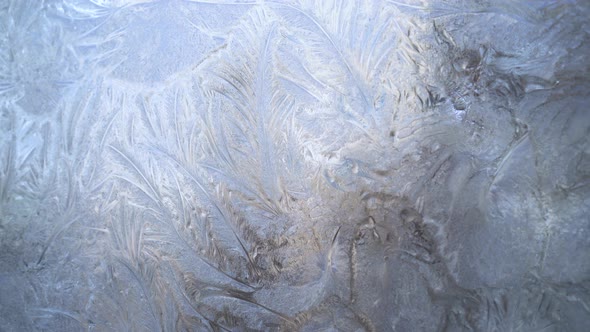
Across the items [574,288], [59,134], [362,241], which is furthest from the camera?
[59,134]

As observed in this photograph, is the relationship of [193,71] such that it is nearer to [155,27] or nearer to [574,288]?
[155,27]

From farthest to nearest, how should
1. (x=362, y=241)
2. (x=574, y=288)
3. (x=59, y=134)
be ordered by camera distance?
(x=59, y=134)
(x=362, y=241)
(x=574, y=288)

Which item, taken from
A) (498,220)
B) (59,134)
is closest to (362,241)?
(498,220)

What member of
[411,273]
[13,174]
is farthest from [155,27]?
[411,273]

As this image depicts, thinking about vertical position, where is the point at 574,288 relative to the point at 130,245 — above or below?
below

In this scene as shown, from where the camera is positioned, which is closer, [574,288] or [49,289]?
[574,288]

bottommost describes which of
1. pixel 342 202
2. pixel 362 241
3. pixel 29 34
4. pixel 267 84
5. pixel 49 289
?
pixel 362 241
